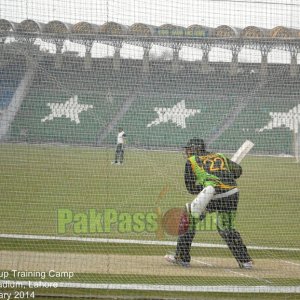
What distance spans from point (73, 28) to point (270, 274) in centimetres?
380

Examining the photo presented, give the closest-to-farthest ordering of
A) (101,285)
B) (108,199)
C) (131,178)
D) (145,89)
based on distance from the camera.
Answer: (101,285)
(145,89)
(108,199)
(131,178)

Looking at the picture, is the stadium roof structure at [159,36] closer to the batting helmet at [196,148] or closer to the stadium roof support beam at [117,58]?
the stadium roof support beam at [117,58]

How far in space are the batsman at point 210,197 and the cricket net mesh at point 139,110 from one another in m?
0.27

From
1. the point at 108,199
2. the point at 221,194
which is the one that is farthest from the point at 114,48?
the point at 108,199

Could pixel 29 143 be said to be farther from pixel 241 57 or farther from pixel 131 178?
pixel 131 178

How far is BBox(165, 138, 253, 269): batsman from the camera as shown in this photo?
9.02 metres

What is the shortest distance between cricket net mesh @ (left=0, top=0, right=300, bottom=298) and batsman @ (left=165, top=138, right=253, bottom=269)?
0.27 meters

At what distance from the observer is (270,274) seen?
9000mm

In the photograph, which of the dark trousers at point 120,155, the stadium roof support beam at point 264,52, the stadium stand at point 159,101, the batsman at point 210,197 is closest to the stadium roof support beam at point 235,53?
the stadium stand at point 159,101

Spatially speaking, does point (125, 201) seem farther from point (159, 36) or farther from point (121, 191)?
point (159, 36)

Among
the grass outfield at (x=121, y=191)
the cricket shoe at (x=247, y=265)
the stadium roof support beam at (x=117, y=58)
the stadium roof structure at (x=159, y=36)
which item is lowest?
the cricket shoe at (x=247, y=265)

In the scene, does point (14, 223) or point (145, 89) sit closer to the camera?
point (145, 89)

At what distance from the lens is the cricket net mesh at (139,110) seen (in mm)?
8750

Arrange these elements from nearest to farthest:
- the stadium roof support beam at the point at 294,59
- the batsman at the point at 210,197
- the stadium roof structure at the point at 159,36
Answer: the batsman at the point at 210,197 → the stadium roof structure at the point at 159,36 → the stadium roof support beam at the point at 294,59
